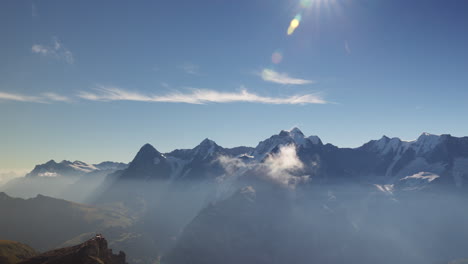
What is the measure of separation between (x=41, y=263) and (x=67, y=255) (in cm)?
1680

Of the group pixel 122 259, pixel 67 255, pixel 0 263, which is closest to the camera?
pixel 67 255

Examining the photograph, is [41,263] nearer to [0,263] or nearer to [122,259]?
[122,259]

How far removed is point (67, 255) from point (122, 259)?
175ft

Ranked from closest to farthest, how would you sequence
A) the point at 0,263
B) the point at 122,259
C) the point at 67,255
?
the point at 67,255 < the point at 122,259 < the point at 0,263

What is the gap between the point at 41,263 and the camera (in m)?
140

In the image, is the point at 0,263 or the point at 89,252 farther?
the point at 0,263

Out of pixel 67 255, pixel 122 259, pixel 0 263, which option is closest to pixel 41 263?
pixel 67 255

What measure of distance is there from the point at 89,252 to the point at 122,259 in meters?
51.6

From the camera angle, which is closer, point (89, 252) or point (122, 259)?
point (89, 252)

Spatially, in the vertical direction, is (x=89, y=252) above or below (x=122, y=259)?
above

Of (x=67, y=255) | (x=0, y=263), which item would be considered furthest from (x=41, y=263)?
(x=0, y=263)

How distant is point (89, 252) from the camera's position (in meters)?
136

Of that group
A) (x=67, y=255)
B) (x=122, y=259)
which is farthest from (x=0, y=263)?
(x=67, y=255)

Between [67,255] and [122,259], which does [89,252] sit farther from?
[122,259]
